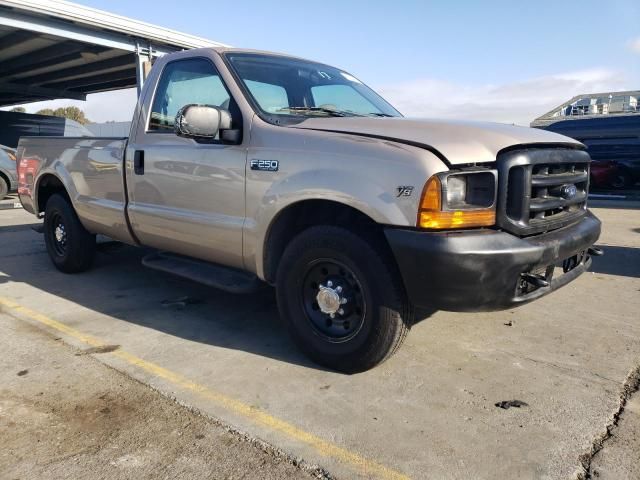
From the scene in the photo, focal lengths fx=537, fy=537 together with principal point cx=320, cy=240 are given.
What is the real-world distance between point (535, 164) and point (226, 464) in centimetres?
219

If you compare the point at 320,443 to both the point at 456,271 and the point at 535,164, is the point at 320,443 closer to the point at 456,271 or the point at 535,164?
the point at 456,271

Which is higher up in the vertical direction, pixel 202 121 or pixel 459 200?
→ pixel 202 121

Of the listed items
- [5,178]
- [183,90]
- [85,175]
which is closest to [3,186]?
[5,178]

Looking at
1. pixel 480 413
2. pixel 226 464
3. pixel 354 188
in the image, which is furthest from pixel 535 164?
pixel 226 464

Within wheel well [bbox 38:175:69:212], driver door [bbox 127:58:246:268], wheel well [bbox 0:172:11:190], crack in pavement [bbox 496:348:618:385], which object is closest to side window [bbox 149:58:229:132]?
driver door [bbox 127:58:246:268]

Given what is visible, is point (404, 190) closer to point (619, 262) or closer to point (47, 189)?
point (619, 262)

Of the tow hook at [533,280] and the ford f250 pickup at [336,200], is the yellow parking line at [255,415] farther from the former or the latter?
the tow hook at [533,280]

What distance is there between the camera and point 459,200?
9.09 feet

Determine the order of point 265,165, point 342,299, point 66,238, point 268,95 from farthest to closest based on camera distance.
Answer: point 66,238 → point 268,95 → point 265,165 → point 342,299

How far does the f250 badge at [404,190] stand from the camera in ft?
8.97

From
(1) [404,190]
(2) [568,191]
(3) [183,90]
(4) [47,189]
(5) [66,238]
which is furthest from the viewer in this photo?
(4) [47,189]

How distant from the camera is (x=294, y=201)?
3217 mm

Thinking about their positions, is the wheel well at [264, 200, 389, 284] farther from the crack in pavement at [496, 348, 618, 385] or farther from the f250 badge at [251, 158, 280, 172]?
the crack in pavement at [496, 348, 618, 385]

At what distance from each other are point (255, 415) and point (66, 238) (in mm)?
3763
